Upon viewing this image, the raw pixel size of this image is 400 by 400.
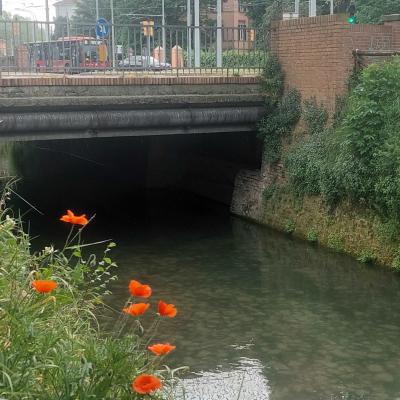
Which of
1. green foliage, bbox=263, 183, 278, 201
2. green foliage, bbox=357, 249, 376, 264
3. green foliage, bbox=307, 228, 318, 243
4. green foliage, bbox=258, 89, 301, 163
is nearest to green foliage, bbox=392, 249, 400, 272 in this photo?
green foliage, bbox=357, 249, 376, 264

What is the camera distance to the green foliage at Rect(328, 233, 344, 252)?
45.6 ft

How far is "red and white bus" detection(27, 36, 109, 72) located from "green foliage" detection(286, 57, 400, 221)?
5424 mm

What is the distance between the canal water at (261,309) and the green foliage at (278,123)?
188 centimetres

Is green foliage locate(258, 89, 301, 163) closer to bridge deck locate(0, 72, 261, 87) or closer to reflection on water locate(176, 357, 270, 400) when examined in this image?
Result: bridge deck locate(0, 72, 261, 87)

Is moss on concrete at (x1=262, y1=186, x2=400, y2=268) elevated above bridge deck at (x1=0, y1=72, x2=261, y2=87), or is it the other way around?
bridge deck at (x1=0, y1=72, x2=261, y2=87)

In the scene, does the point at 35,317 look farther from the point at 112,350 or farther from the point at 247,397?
the point at 247,397

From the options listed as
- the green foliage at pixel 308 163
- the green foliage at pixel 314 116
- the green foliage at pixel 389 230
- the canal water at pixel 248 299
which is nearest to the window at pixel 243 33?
the green foliage at pixel 314 116

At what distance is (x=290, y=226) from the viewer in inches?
611

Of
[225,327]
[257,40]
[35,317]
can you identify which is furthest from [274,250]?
[35,317]

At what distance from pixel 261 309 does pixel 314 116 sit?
604 cm

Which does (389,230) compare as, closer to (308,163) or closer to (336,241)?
(336,241)

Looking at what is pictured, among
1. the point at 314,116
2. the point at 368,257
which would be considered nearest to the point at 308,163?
the point at 314,116

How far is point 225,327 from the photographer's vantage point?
33.2ft

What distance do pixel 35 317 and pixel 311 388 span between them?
3.91m
